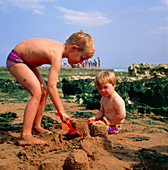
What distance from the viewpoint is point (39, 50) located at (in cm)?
313

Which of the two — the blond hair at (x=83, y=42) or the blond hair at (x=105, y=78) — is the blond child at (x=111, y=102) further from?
the blond hair at (x=83, y=42)

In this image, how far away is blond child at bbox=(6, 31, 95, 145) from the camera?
118 inches

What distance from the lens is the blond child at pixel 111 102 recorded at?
3.50m

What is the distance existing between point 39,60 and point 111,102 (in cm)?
132

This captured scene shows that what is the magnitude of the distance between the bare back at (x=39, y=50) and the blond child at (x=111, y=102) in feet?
2.62

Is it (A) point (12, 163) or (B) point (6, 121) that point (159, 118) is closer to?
(B) point (6, 121)

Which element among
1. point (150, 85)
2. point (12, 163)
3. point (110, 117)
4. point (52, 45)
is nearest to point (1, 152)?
point (12, 163)

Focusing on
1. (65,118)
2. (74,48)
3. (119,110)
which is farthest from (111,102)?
(74,48)

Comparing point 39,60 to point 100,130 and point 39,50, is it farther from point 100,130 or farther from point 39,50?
point 100,130

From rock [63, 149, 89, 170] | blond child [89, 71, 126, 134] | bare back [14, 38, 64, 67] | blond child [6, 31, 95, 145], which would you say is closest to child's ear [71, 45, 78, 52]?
blond child [6, 31, 95, 145]

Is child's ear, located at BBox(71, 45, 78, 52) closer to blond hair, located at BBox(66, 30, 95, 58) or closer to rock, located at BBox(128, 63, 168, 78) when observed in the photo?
blond hair, located at BBox(66, 30, 95, 58)

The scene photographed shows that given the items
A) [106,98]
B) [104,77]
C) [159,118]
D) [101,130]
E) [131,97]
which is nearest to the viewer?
[101,130]

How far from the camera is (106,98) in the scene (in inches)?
145

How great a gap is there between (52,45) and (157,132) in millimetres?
2189
